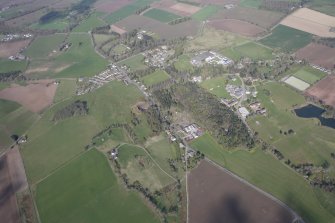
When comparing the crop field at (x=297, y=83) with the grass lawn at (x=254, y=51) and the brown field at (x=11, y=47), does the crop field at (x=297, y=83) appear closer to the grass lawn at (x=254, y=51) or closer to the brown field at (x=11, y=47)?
the grass lawn at (x=254, y=51)

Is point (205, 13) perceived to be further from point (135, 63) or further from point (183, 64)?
point (135, 63)

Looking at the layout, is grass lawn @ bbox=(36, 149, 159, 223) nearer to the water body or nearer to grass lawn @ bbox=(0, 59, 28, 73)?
the water body

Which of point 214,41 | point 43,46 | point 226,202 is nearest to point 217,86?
point 214,41

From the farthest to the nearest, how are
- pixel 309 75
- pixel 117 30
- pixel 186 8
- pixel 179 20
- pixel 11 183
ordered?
pixel 186 8, pixel 117 30, pixel 179 20, pixel 309 75, pixel 11 183

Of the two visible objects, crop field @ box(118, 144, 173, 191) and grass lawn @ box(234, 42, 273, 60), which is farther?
grass lawn @ box(234, 42, 273, 60)

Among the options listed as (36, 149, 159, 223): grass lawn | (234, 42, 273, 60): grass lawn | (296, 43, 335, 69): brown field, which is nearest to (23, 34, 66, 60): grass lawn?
(36, 149, 159, 223): grass lawn
